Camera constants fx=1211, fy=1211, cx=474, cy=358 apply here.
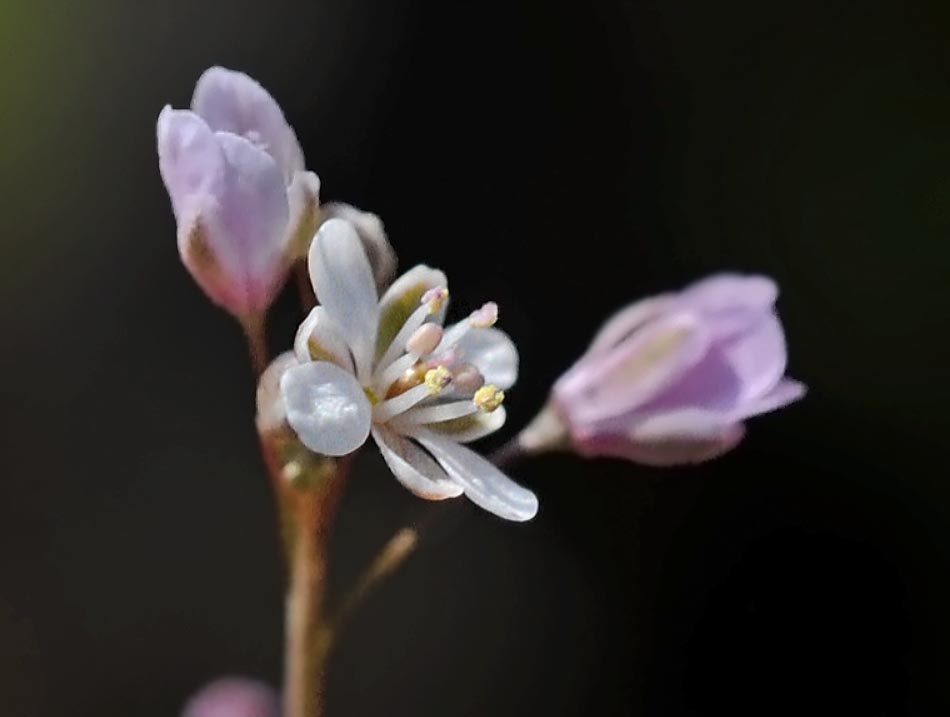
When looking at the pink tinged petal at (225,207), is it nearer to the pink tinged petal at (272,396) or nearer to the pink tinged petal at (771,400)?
the pink tinged petal at (272,396)

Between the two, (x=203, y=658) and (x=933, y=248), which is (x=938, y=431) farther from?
(x=203, y=658)

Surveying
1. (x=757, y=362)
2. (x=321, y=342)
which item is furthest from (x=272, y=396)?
(x=757, y=362)

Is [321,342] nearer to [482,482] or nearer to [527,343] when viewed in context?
[482,482]

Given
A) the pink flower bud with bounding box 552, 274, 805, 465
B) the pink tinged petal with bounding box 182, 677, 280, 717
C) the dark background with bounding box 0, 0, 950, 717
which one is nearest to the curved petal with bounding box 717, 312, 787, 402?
the pink flower bud with bounding box 552, 274, 805, 465

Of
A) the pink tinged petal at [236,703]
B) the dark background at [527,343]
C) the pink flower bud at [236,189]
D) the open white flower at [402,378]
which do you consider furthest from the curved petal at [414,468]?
the dark background at [527,343]

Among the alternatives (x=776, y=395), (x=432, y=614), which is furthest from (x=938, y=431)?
(x=776, y=395)
